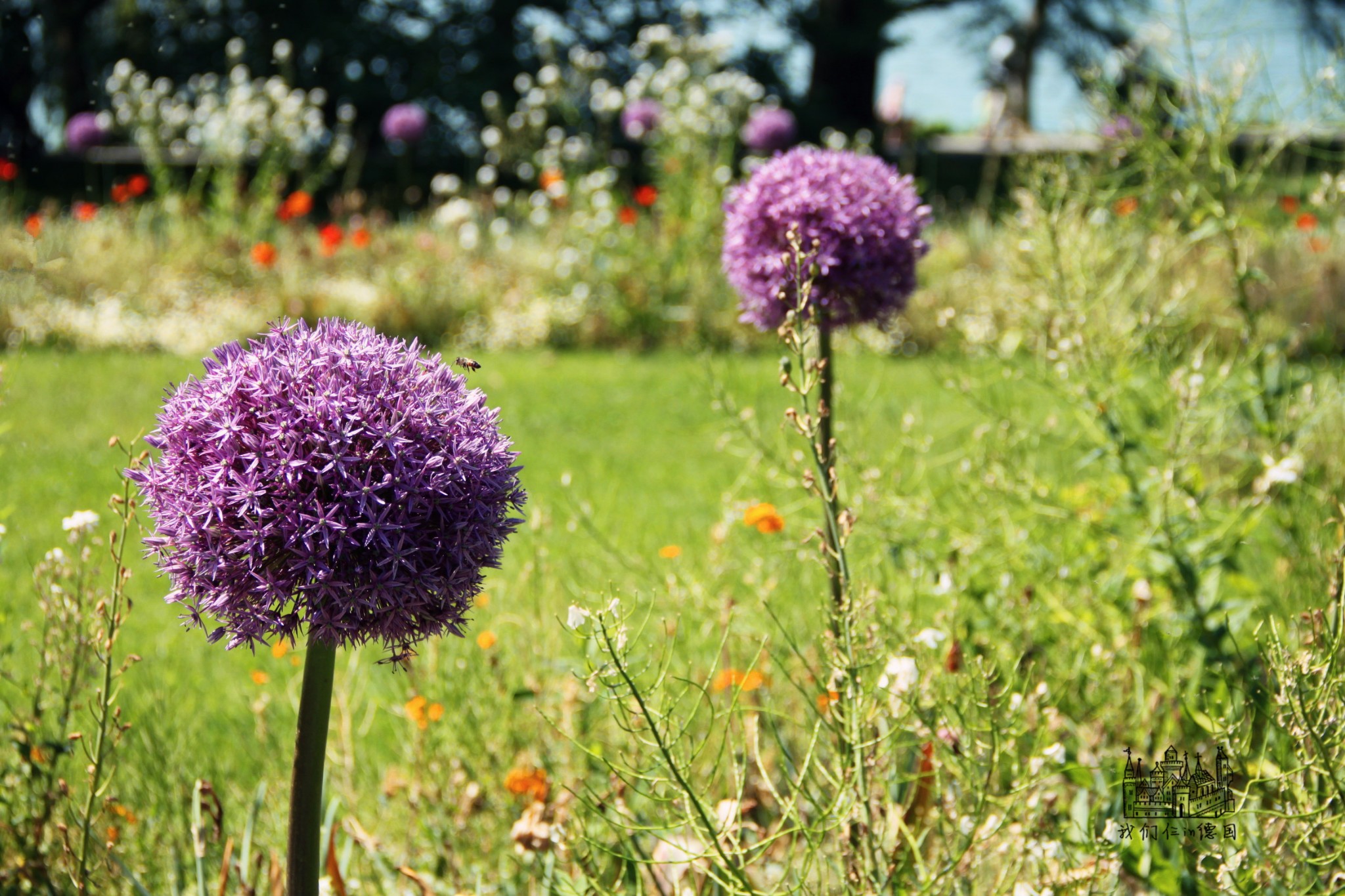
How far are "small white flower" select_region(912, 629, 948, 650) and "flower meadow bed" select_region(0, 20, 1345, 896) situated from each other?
0.8 inches

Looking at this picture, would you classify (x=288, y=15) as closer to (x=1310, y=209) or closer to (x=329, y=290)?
(x=329, y=290)

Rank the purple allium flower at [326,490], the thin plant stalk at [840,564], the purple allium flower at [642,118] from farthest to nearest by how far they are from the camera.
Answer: the purple allium flower at [642,118]
the thin plant stalk at [840,564]
the purple allium flower at [326,490]

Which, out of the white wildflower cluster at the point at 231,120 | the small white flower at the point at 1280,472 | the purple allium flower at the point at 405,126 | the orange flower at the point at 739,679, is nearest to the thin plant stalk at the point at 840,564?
the orange flower at the point at 739,679

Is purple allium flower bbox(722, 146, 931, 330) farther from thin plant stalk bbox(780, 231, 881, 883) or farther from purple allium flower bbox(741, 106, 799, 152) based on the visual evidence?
purple allium flower bbox(741, 106, 799, 152)

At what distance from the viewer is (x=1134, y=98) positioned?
2.94 metres

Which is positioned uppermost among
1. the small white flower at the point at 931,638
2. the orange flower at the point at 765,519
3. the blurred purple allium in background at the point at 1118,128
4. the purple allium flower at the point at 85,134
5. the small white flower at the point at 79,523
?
the purple allium flower at the point at 85,134

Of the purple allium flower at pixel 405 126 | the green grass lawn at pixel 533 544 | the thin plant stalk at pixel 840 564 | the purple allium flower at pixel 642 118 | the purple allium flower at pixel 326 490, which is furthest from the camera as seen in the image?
the purple allium flower at pixel 405 126

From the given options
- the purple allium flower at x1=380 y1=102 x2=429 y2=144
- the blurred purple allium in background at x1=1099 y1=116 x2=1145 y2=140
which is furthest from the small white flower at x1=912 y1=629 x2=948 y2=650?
the purple allium flower at x1=380 y1=102 x2=429 y2=144

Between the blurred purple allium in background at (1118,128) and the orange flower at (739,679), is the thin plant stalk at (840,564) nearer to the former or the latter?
the orange flower at (739,679)

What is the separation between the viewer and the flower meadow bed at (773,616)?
1.44m

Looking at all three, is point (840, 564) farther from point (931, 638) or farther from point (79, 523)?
point (79, 523)

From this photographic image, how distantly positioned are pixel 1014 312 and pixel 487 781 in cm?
217

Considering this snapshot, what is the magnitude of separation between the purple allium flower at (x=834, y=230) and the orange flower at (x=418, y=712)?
1.11 metres

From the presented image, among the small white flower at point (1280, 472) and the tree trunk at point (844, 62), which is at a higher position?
the tree trunk at point (844, 62)
